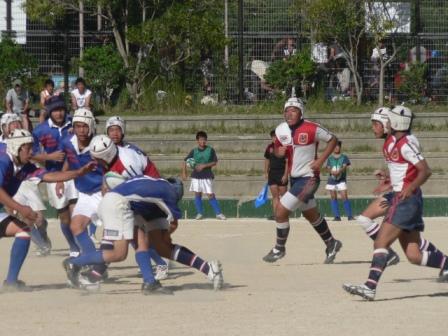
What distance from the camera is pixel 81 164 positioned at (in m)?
13.4

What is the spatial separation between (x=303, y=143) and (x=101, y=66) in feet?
46.2

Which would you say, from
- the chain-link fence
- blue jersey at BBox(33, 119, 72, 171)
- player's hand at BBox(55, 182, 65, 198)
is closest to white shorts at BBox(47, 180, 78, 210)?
player's hand at BBox(55, 182, 65, 198)

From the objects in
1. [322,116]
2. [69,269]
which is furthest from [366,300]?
[322,116]

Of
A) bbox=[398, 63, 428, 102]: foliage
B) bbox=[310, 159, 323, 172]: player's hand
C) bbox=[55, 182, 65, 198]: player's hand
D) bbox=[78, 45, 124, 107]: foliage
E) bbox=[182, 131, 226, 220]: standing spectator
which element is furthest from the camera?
bbox=[398, 63, 428, 102]: foliage

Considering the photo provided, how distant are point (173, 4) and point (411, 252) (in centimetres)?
1744

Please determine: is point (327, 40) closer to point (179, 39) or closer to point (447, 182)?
point (179, 39)

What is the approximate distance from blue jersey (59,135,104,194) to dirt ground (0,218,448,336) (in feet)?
3.33

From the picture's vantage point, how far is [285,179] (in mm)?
A: 21172

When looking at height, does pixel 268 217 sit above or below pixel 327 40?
below

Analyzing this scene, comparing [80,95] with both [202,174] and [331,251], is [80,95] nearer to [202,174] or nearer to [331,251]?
[202,174]

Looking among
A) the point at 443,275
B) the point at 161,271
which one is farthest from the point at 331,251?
the point at 443,275

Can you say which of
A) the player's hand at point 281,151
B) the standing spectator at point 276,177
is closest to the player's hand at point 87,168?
the player's hand at point 281,151

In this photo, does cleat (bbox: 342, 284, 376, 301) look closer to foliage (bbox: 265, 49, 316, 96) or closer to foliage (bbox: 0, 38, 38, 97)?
foliage (bbox: 265, 49, 316, 96)

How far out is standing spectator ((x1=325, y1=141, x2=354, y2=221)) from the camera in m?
22.3
